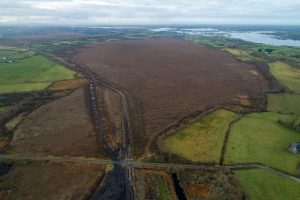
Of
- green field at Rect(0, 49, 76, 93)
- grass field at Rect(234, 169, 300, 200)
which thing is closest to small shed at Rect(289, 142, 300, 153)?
grass field at Rect(234, 169, 300, 200)

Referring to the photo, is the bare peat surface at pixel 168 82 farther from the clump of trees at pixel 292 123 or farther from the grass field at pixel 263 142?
the clump of trees at pixel 292 123

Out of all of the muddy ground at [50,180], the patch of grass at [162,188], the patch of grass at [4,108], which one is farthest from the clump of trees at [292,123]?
the patch of grass at [4,108]

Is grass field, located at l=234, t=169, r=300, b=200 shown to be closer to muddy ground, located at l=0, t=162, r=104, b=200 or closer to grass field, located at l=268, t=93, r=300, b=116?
muddy ground, located at l=0, t=162, r=104, b=200

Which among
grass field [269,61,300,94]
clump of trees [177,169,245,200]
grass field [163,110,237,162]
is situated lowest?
clump of trees [177,169,245,200]

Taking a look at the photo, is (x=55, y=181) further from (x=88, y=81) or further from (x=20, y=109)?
(x=88, y=81)

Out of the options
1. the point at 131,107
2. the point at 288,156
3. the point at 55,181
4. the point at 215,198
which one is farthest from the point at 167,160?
the point at 131,107

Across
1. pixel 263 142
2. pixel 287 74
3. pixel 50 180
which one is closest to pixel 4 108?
pixel 50 180
